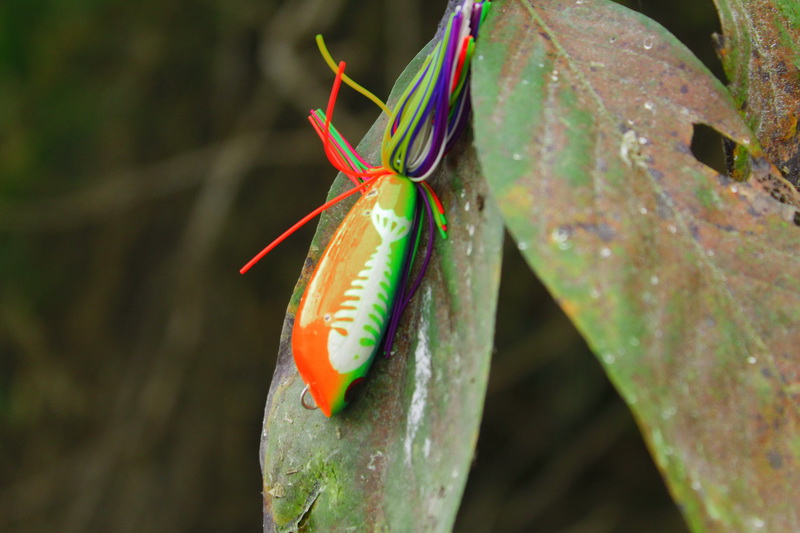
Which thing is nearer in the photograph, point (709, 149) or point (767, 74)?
point (767, 74)

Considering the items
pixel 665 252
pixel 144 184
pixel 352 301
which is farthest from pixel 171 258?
pixel 665 252

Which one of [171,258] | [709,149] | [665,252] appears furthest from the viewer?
[171,258]

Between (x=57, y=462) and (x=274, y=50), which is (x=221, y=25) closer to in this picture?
(x=274, y=50)

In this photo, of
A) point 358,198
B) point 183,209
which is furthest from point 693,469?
point 183,209

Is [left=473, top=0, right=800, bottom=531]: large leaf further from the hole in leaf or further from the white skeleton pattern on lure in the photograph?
Answer: the hole in leaf

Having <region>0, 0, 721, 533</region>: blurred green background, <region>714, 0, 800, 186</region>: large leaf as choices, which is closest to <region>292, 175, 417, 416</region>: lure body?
<region>714, 0, 800, 186</region>: large leaf

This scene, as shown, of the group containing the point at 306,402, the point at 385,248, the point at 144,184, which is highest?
the point at 385,248

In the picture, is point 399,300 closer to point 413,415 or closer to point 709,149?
point 413,415
